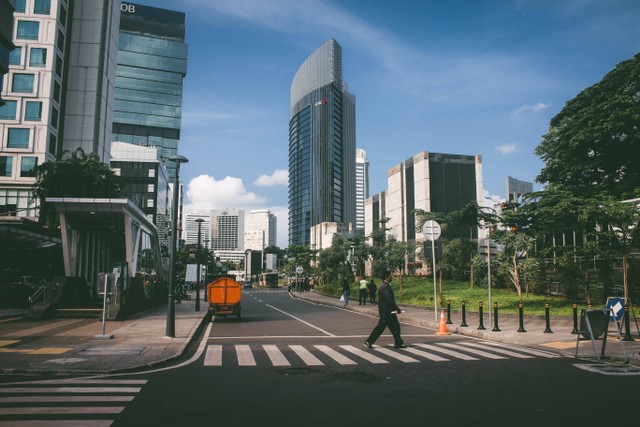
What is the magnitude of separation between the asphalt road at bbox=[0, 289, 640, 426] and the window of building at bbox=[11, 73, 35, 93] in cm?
5263

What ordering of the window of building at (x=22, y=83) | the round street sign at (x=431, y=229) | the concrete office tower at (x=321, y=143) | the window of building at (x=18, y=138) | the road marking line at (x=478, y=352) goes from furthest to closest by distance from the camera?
the concrete office tower at (x=321, y=143), the window of building at (x=22, y=83), the window of building at (x=18, y=138), the round street sign at (x=431, y=229), the road marking line at (x=478, y=352)

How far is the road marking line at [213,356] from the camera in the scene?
32.5 feet

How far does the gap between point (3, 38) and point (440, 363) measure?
2010cm

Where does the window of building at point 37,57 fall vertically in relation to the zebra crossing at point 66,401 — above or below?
above

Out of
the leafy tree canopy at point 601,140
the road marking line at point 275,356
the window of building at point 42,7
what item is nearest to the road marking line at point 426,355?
the road marking line at point 275,356

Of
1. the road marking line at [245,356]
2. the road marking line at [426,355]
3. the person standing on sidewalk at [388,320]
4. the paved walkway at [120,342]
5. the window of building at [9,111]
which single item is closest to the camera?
the paved walkway at [120,342]

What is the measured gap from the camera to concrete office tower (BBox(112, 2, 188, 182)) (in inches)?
6462

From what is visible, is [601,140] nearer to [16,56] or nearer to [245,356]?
[245,356]

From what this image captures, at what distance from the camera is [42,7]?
5450 centimetres

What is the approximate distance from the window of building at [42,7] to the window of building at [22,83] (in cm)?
745

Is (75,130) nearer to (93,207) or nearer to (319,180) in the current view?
(93,207)

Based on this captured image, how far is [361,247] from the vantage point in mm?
41781

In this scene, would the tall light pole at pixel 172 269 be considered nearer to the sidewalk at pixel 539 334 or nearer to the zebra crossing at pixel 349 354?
the zebra crossing at pixel 349 354

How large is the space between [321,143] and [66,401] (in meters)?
180
